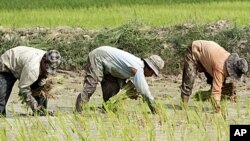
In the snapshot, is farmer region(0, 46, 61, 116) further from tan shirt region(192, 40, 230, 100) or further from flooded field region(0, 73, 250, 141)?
tan shirt region(192, 40, 230, 100)

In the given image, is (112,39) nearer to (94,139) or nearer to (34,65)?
(34,65)

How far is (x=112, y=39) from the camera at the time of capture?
12.3 metres

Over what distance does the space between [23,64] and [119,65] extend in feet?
3.20

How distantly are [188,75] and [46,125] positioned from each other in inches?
89.1

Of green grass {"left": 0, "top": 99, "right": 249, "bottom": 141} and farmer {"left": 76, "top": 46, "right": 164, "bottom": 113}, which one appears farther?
farmer {"left": 76, "top": 46, "right": 164, "bottom": 113}

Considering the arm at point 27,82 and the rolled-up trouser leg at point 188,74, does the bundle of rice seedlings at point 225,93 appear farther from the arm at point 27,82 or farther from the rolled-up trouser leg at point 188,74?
the arm at point 27,82

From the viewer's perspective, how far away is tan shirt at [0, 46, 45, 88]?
25.3 feet

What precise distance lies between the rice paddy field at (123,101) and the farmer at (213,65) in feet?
0.65

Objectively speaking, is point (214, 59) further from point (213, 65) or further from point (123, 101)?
point (123, 101)

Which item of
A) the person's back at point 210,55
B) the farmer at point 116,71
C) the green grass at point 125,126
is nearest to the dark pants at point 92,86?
the farmer at point 116,71

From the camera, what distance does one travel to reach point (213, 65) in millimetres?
8289

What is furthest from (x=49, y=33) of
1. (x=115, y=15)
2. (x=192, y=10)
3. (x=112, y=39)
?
(x=192, y=10)

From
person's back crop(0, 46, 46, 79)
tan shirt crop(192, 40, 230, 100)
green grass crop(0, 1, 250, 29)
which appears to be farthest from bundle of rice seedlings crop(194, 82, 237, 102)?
green grass crop(0, 1, 250, 29)

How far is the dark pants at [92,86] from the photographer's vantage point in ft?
27.4
